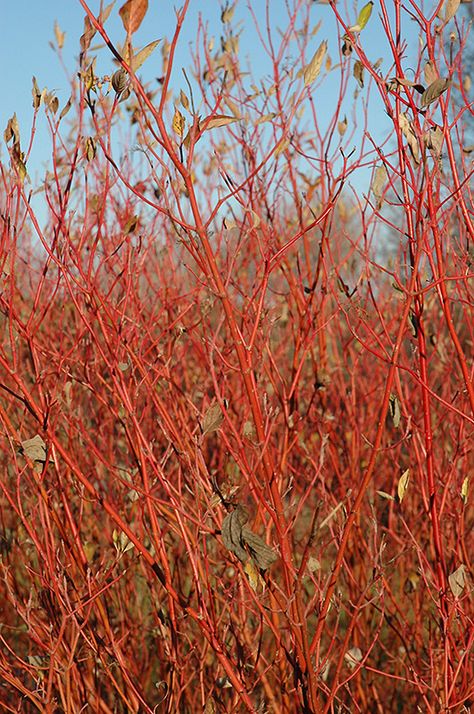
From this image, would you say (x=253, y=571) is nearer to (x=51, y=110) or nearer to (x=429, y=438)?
(x=429, y=438)

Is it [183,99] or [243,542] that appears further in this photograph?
[183,99]

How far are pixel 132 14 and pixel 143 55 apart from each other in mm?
86

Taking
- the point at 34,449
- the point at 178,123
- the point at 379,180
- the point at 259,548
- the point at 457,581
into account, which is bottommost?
the point at 457,581

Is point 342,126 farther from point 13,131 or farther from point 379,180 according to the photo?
point 13,131

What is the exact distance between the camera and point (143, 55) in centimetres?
133

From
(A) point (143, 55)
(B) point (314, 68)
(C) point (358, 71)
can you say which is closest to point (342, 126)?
(C) point (358, 71)

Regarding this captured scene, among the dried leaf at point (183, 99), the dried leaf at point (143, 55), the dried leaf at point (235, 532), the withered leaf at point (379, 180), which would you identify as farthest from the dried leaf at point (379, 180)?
the dried leaf at point (235, 532)

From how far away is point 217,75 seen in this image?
2354mm

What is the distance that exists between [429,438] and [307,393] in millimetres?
1722

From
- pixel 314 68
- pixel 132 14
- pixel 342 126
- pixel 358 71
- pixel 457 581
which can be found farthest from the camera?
pixel 342 126

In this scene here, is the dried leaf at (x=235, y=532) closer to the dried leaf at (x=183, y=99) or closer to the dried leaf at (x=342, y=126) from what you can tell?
the dried leaf at (x=183, y=99)

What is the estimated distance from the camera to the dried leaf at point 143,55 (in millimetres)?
1332

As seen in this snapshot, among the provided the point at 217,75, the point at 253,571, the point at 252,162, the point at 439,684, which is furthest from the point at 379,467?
the point at 253,571

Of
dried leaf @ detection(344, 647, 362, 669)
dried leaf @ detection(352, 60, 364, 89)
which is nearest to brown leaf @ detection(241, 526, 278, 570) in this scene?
dried leaf @ detection(344, 647, 362, 669)
